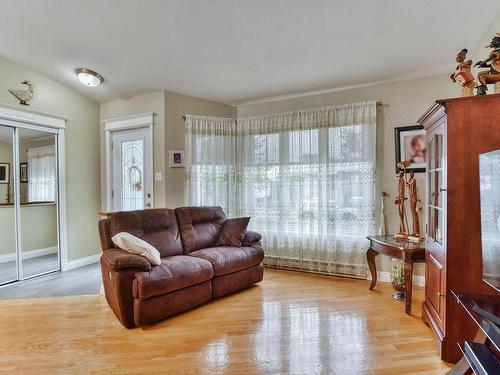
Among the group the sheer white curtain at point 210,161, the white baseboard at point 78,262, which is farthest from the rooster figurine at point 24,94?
the white baseboard at point 78,262

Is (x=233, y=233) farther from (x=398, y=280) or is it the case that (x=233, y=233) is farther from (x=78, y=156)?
(x=78, y=156)

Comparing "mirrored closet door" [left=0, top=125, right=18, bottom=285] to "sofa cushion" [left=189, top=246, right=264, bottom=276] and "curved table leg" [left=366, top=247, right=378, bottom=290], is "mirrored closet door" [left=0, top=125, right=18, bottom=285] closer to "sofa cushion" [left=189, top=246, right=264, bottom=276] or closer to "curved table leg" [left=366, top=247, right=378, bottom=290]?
"sofa cushion" [left=189, top=246, right=264, bottom=276]

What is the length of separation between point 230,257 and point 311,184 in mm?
1478

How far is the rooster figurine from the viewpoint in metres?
3.70

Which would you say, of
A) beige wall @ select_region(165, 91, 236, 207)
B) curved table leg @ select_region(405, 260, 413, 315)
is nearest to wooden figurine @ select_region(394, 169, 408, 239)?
curved table leg @ select_region(405, 260, 413, 315)

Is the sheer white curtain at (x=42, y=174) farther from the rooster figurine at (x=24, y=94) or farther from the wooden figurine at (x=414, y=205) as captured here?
the wooden figurine at (x=414, y=205)

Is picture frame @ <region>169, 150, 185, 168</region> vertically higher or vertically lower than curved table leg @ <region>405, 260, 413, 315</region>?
higher

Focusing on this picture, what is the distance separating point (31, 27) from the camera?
3.00 metres

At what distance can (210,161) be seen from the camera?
4344mm

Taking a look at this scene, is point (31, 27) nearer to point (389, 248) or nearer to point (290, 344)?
point (290, 344)

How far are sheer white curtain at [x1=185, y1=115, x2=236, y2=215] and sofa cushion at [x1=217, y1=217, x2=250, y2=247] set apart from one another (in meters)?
0.67

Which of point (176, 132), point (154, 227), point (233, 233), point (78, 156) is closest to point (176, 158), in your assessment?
point (176, 132)

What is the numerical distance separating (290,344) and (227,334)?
20.0 inches

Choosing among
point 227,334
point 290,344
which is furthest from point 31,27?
point 290,344
